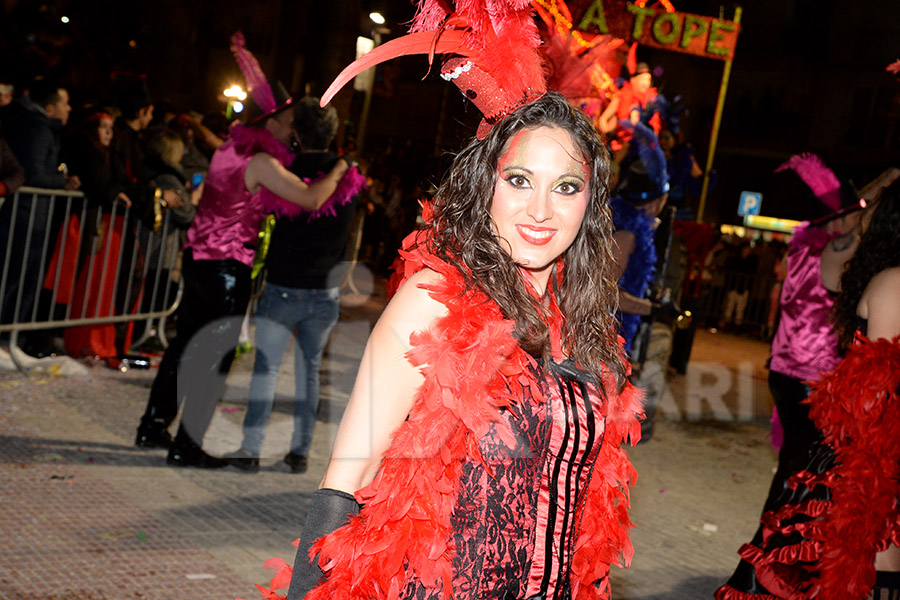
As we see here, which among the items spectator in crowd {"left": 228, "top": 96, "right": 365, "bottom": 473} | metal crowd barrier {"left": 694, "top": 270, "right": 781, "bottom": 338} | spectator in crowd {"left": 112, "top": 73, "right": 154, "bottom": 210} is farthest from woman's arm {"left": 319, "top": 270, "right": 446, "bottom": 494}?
metal crowd barrier {"left": 694, "top": 270, "right": 781, "bottom": 338}

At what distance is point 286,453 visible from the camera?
5070 mm

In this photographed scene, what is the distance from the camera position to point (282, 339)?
4.65m

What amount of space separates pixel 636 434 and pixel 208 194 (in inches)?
125

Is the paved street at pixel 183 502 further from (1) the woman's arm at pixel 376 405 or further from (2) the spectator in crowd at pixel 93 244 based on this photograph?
(1) the woman's arm at pixel 376 405

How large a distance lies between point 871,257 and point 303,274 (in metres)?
2.71

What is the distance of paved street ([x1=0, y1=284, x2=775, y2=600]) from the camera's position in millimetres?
3354

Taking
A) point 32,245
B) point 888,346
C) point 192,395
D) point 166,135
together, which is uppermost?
point 166,135

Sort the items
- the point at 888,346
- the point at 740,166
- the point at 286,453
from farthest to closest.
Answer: the point at 740,166
the point at 286,453
the point at 888,346

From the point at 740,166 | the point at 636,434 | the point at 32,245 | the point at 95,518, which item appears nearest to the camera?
the point at 636,434

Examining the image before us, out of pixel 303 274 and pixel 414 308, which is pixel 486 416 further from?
pixel 303 274

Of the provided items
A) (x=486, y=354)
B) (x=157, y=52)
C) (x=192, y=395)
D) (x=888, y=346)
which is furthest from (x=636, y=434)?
(x=157, y=52)

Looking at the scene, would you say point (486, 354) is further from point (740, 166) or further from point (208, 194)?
point (740, 166)

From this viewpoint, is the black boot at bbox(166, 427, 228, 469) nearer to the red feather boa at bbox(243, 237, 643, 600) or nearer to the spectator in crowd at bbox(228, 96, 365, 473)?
the spectator in crowd at bbox(228, 96, 365, 473)

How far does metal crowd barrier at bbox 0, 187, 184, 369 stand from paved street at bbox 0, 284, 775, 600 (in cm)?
47
